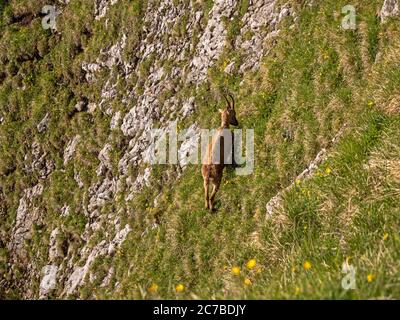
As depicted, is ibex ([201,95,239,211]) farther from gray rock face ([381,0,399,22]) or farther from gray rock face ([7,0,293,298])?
gray rock face ([381,0,399,22])

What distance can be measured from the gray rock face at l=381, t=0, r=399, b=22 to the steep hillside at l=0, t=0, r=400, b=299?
0.06 metres

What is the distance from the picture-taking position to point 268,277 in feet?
22.2

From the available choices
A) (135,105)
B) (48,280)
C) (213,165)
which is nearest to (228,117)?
(213,165)

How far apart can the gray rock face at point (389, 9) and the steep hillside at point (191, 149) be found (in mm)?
61

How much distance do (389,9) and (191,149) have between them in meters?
9.08

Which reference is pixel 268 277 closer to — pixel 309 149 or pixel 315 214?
pixel 315 214

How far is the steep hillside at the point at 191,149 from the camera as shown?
7.68 metres

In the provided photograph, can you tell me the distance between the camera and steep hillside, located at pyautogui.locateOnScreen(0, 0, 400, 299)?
25.2ft

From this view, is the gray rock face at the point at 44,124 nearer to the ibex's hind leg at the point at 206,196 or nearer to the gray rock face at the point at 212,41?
the gray rock face at the point at 212,41

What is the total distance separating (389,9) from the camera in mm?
15023

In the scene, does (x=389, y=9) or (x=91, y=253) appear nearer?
(x=389, y=9)

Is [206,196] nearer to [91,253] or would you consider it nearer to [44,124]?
[91,253]
